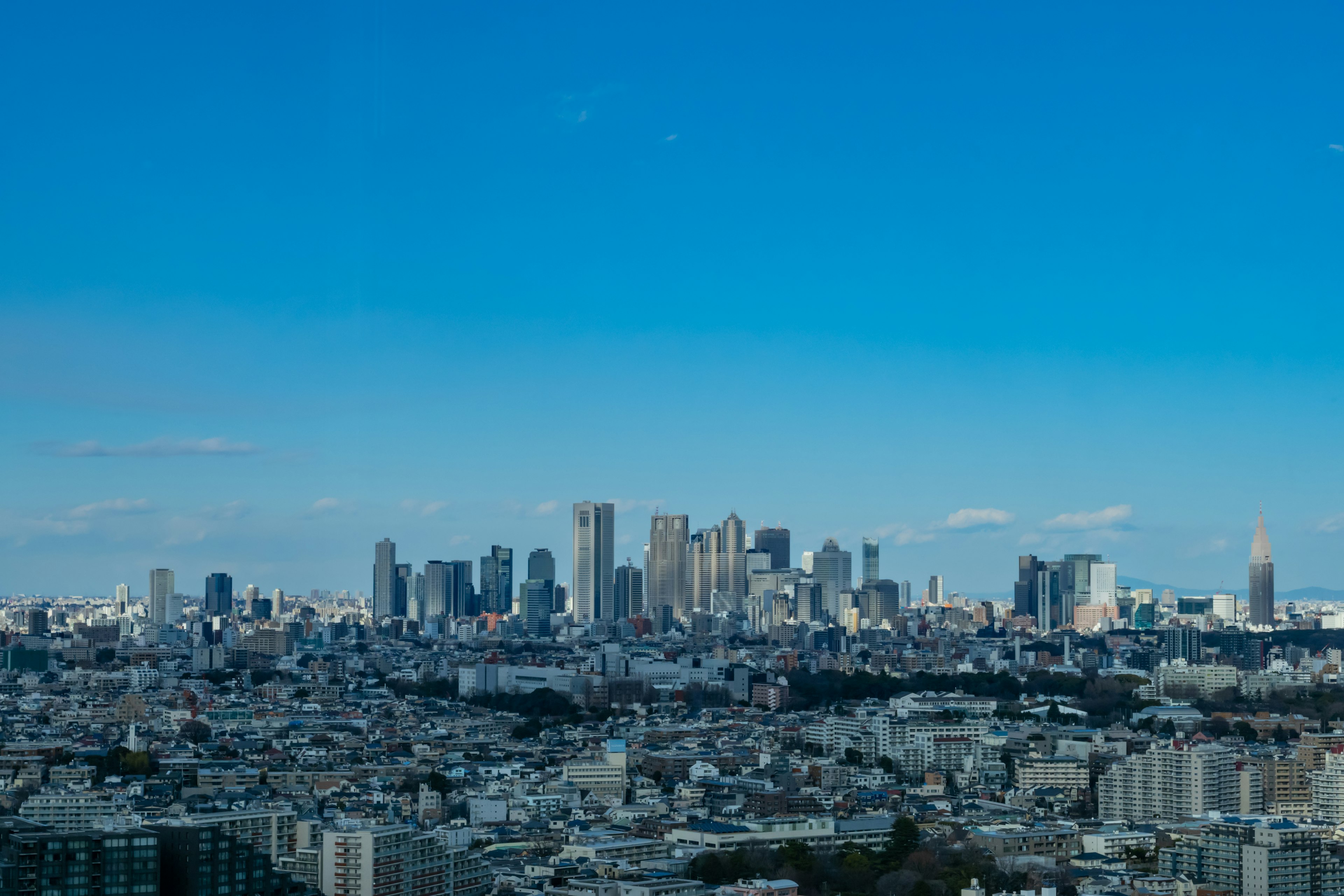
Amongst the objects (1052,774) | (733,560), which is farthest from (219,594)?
(1052,774)

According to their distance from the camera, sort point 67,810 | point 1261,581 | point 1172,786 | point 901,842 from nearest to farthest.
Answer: point 901,842, point 67,810, point 1172,786, point 1261,581

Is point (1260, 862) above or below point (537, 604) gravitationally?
below

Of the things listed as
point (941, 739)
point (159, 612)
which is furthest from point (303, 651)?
point (941, 739)

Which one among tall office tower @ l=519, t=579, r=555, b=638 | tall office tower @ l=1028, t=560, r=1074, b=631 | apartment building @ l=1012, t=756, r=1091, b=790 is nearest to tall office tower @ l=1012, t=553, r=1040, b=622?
tall office tower @ l=1028, t=560, r=1074, b=631

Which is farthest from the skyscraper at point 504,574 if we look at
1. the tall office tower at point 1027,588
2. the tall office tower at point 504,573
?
the tall office tower at point 1027,588

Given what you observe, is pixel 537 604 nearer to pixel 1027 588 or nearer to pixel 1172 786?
pixel 1027 588

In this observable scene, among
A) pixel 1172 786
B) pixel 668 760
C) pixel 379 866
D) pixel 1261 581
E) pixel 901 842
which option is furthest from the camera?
pixel 1261 581

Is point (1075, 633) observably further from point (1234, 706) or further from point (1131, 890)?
point (1131, 890)
